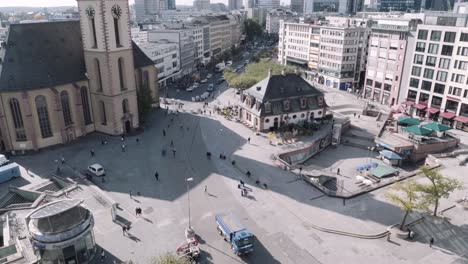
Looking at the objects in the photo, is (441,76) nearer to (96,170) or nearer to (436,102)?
(436,102)

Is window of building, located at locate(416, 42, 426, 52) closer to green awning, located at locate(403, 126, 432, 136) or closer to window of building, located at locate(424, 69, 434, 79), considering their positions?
window of building, located at locate(424, 69, 434, 79)

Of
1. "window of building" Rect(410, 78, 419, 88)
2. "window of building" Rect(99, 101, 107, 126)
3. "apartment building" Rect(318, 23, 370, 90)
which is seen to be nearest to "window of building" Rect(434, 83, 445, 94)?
"window of building" Rect(410, 78, 419, 88)

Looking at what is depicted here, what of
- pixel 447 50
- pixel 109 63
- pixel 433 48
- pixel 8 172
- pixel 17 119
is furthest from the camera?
pixel 433 48

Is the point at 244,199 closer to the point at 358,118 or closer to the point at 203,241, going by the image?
the point at 203,241

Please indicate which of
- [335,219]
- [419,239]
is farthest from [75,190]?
[419,239]

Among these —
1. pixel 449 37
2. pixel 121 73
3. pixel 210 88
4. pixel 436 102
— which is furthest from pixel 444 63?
pixel 121 73

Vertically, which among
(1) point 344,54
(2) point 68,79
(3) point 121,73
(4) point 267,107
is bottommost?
(4) point 267,107

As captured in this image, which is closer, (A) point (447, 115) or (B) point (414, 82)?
(A) point (447, 115)

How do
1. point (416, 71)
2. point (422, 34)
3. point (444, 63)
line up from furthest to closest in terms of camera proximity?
point (416, 71) < point (422, 34) < point (444, 63)

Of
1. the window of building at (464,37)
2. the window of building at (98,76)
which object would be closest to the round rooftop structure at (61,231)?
the window of building at (98,76)
